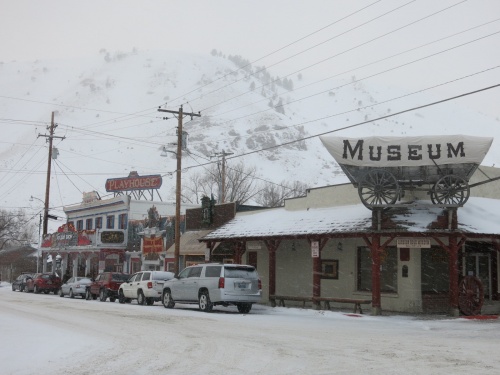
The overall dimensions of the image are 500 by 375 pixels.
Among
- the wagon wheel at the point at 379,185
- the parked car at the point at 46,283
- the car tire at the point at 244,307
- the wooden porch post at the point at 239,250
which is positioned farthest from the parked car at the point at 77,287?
the wagon wheel at the point at 379,185

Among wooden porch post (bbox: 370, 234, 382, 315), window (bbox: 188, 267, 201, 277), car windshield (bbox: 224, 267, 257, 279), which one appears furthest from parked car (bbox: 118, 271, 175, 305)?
wooden porch post (bbox: 370, 234, 382, 315)

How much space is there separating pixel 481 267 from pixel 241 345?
1655cm

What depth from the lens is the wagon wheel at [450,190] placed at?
920 inches

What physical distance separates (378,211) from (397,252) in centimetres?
277

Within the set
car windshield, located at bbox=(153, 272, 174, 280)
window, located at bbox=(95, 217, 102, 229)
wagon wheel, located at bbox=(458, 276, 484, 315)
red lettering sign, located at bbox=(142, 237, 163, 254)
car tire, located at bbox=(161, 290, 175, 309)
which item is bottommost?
car tire, located at bbox=(161, 290, 175, 309)

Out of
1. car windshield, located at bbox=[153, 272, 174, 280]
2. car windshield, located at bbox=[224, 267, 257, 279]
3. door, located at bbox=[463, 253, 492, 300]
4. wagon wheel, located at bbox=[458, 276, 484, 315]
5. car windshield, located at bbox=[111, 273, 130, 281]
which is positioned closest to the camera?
wagon wheel, located at bbox=[458, 276, 484, 315]

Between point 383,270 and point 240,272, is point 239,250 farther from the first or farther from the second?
point 383,270

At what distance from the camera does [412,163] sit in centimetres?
2331

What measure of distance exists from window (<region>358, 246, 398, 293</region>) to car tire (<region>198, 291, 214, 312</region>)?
652 cm

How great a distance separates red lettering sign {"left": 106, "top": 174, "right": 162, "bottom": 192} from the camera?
5262 centimetres

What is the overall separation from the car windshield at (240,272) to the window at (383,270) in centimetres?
492

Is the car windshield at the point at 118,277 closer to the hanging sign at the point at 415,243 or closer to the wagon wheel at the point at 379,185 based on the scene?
the wagon wheel at the point at 379,185

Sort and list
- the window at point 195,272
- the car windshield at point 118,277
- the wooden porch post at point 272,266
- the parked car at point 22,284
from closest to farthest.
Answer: the window at point 195,272, the wooden porch post at point 272,266, the car windshield at point 118,277, the parked car at point 22,284

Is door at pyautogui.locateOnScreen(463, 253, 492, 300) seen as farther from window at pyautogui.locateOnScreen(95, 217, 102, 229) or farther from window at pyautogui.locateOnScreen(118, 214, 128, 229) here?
window at pyautogui.locateOnScreen(95, 217, 102, 229)
